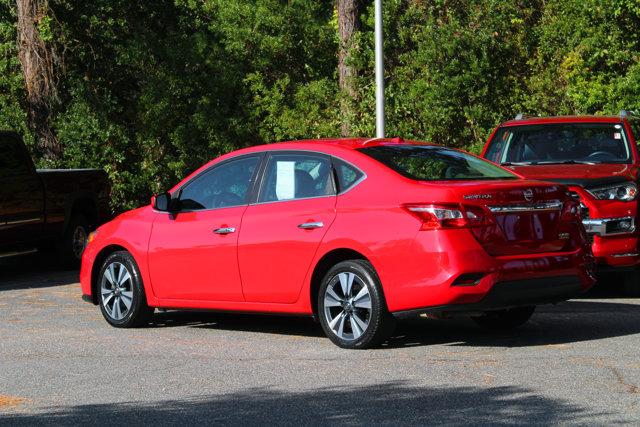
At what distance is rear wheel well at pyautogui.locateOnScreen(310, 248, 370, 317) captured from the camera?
9.73 m

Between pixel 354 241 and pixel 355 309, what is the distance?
20.4 inches

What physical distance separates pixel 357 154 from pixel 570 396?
9.82 ft

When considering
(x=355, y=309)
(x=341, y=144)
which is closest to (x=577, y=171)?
(x=341, y=144)

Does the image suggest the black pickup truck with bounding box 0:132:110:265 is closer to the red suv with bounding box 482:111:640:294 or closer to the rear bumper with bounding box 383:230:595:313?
the red suv with bounding box 482:111:640:294

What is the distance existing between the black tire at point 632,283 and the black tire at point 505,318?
2.99 metres

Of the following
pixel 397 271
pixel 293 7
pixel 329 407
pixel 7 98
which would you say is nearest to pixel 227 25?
pixel 293 7

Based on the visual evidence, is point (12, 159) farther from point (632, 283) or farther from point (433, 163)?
point (433, 163)

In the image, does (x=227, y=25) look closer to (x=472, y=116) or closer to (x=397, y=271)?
(x=472, y=116)

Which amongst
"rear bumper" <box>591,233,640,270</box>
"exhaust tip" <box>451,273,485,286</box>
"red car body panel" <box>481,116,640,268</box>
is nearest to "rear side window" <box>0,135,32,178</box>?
"red car body panel" <box>481,116,640,268</box>

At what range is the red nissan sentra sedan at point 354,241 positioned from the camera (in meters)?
9.22

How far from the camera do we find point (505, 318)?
35.0 ft

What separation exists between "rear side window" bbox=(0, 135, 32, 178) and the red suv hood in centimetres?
681

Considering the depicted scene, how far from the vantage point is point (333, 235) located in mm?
9672

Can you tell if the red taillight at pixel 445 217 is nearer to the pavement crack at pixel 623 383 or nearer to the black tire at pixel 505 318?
the pavement crack at pixel 623 383
